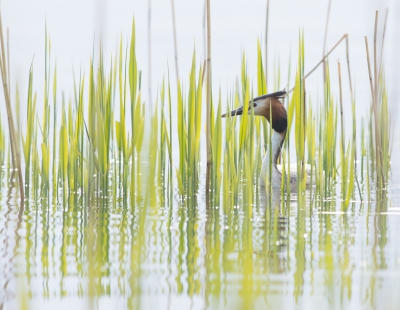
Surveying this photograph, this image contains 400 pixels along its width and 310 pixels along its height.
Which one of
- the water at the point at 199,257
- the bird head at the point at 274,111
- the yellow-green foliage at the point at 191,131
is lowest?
the water at the point at 199,257

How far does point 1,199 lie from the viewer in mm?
5121

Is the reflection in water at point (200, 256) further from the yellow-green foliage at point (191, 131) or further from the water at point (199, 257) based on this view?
the yellow-green foliage at point (191, 131)

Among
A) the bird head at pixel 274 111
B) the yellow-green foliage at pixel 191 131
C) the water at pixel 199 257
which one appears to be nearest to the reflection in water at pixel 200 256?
the water at pixel 199 257

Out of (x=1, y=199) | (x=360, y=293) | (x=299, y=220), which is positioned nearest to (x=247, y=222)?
(x=299, y=220)

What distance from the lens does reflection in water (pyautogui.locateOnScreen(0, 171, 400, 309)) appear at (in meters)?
2.68

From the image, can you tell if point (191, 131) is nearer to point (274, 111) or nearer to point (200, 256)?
point (200, 256)

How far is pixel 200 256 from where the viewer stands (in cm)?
330

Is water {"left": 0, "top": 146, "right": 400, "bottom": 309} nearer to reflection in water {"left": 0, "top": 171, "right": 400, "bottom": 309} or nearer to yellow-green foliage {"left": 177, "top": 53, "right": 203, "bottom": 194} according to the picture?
reflection in water {"left": 0, "top": 171, "right": 400, "bottom": 309}

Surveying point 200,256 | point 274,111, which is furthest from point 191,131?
point 274,111

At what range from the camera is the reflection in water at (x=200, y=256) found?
268 cm

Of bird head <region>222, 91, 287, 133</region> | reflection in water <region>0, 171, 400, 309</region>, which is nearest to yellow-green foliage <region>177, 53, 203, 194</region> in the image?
reflection in water <region>0, 171, 400, 309</region>

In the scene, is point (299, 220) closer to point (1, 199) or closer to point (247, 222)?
point (247, 222)

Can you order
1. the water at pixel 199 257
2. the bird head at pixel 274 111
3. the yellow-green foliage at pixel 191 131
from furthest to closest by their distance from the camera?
1. the bird head at pixel 274 111
2. the yellow-green foliage at pixel 191 131
3. the water at pixel 199 257

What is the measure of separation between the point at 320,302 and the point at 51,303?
0.97m
